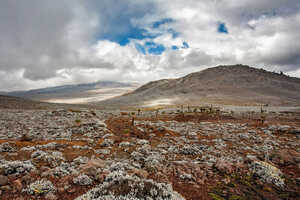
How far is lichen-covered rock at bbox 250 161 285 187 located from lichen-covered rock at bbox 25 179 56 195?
8296 mm

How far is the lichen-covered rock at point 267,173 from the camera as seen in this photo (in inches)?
260

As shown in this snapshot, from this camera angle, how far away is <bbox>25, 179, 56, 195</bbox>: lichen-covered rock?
5102 mm

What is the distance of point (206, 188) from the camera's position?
20.3 feet

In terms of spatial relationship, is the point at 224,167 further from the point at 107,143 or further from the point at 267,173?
the point at 107,143

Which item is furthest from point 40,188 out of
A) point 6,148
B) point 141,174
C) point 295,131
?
point 295,131

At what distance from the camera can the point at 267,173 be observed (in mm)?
6965

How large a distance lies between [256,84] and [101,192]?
562 ft

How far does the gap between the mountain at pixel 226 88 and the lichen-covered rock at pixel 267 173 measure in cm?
9913

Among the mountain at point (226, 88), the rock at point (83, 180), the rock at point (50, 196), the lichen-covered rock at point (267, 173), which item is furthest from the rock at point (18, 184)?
the mountain at point (226, 88)

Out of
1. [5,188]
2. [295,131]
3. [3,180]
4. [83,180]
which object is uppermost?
[3,180]

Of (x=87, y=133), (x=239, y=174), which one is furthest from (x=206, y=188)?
(x=87, y=133)

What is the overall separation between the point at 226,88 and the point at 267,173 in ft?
480

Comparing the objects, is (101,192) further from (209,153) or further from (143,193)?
(209,153)

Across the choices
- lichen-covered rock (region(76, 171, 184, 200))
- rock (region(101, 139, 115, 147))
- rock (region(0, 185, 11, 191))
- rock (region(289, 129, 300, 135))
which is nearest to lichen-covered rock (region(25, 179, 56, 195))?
rock (region(0, 185, 11, 191))
